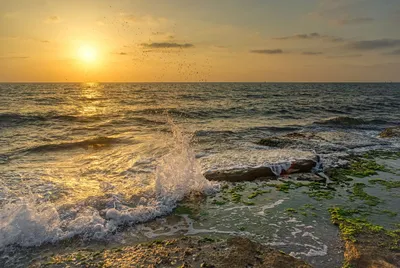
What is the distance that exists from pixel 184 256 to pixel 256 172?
17.9 feet

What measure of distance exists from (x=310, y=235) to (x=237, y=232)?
4.63 ft

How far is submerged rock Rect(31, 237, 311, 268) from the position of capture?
4.64 meters

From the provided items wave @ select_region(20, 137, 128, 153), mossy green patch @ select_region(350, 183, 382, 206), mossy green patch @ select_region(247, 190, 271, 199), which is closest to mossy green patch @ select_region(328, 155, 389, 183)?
mossy green patch @ select_region(350, 183, 382, 206)

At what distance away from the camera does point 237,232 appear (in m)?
6.05

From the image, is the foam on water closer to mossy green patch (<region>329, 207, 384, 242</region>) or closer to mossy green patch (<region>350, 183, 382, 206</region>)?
mossy green patch (<region>329, 207, 384, 242</region>)

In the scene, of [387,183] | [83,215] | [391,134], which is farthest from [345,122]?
[83,215]

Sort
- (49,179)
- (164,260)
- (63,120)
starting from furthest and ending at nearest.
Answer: (63,120), (49,179), (164,260)

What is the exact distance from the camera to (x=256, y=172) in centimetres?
988

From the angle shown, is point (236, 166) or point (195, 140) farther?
point (195, 140)

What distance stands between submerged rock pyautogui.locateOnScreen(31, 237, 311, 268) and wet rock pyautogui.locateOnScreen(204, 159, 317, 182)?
167 inches

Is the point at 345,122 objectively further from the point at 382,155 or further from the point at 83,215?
the point at 83,215

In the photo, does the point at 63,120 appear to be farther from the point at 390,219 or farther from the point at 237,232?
the point at 390,219

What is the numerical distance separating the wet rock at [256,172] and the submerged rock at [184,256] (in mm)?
4241

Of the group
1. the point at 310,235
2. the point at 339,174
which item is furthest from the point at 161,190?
the point at 339,174
